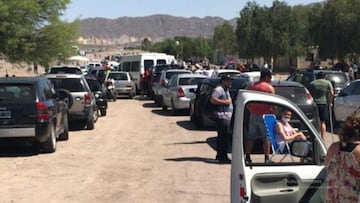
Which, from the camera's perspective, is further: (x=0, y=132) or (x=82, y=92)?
(x=82, y=92)

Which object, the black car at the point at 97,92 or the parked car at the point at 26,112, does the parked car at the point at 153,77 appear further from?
the parked car at the point at 26,112

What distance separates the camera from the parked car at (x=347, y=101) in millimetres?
16891

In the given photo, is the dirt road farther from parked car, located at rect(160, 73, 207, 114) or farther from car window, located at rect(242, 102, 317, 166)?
parked car, located at rect(160, 73, 207, 114)

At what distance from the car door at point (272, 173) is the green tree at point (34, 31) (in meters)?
27.6

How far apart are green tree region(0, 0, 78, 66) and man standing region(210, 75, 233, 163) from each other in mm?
21134

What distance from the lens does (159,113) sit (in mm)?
24797

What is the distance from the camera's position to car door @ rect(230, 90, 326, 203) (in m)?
4.95

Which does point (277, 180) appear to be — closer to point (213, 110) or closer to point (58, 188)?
point (58, 188)

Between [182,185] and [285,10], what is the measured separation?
6417 centimetres

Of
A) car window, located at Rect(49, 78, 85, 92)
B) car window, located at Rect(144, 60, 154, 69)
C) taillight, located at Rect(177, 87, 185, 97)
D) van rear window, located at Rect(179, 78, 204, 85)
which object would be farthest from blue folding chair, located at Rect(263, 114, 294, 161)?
car window, located at Rect(144, 60, 154, 69)

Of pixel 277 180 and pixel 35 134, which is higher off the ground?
pixel 277 180

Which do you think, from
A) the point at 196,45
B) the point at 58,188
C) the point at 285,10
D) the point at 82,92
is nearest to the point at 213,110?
the point at 58,188

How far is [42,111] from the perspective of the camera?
12719mm

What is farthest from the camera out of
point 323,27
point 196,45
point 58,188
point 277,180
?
point 196,45
